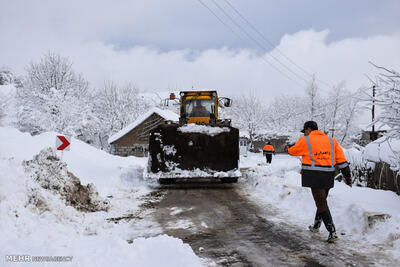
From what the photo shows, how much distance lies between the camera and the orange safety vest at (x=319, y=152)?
407 cm

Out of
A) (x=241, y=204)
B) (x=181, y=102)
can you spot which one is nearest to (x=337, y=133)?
(x=181, y=102)

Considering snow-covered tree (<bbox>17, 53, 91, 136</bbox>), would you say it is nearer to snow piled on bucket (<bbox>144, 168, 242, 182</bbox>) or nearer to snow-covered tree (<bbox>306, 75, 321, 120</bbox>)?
snow piled on bucket (<bbox>144, 168, 242, 182</bbox>)

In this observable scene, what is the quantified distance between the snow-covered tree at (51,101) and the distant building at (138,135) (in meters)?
3.92

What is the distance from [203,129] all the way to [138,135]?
2049 centimetres

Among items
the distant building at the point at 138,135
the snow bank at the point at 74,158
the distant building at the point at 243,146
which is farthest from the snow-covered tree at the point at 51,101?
the distant building at the point at 243,146

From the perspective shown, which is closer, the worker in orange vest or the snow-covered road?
the snow-covered road

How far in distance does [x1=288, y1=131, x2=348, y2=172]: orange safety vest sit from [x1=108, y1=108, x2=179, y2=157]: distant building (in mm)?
24228

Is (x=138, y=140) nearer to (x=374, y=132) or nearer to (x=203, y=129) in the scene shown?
(x=374, y=132)

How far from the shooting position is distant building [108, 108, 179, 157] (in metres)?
27.9

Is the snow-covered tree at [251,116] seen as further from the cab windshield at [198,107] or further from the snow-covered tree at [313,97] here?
the cab windshield at [198,107]

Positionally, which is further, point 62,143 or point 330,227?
point 62,143

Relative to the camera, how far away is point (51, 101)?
26.3m

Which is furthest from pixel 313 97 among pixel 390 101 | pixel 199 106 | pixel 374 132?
pixel 390 101

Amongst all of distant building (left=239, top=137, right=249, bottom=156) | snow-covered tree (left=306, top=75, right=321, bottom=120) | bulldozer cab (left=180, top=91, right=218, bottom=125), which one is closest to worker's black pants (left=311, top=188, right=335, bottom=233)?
bulldozer cab (left=180, top=91, right=218, bottom=125)
